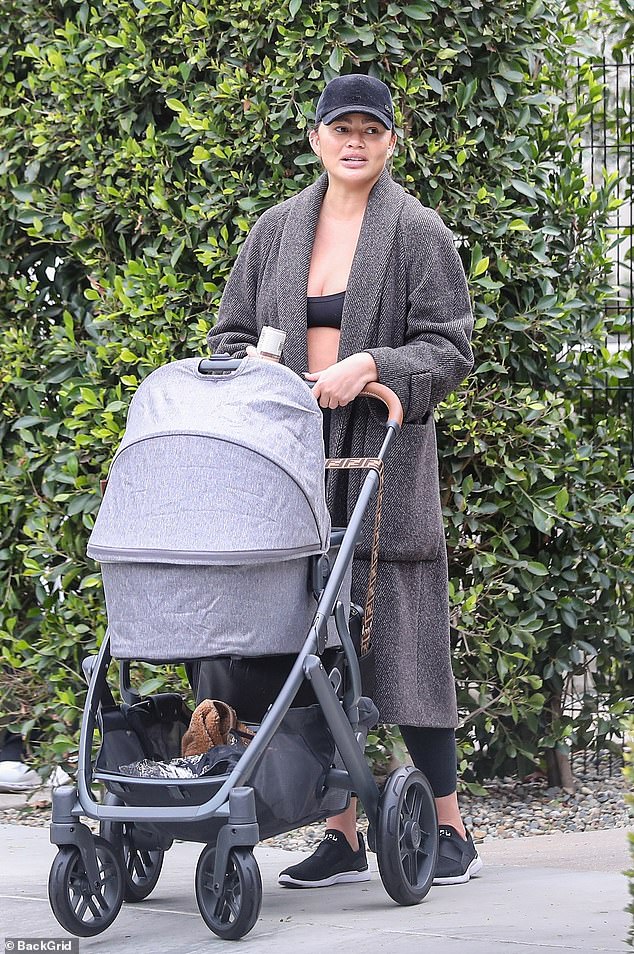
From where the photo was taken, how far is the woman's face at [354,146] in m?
3.75

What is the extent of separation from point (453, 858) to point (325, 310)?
5.05 feet

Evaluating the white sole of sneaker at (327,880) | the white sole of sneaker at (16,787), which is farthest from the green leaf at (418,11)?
the white sole of sneaker at (16,787)

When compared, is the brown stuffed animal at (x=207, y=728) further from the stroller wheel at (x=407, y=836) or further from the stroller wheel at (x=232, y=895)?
the stroller wheel at (x=407, y=836)

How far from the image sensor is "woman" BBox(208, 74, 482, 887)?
3.74 m

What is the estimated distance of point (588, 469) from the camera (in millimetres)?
4918

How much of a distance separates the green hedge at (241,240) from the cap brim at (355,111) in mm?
693

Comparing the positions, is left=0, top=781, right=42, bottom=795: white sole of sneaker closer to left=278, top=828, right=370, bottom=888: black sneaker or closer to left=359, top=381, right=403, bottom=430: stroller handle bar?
left=278, top=828, right=370, bottom=888: black sneaker

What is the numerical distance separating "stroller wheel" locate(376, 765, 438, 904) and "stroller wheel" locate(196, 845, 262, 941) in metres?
0.41

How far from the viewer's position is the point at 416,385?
3650 millimetres

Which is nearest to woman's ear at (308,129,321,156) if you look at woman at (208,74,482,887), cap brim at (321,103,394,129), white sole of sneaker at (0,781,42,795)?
woman at (208,74,482,887)

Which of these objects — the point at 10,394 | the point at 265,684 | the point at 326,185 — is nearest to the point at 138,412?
the point at 265,684

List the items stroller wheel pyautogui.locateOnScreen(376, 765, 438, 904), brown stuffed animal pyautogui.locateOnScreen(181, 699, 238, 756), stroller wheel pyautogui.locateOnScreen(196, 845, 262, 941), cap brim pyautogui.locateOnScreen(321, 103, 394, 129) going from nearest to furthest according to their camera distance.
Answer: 1. stroller wheel pyautogui.locateOnScreen(196, 845, 262, 941)
2. brown stuffed animal pyautogui.locateOnScreen(181, 699, 238, 756)
3. stroller wheel pyautogui.locateOnScreen(376, 765, 438, 904)
4. cap brim pyautogui.locateOnScreen(321, 103, 394, 129)

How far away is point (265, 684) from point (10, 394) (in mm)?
2102

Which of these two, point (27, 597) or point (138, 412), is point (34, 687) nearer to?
point (27, 597)
